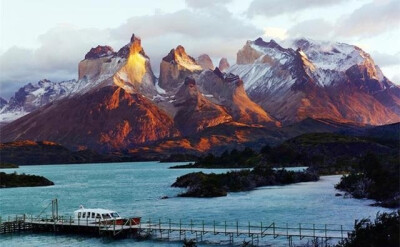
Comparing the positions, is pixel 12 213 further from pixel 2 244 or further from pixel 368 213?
pixel 368 213

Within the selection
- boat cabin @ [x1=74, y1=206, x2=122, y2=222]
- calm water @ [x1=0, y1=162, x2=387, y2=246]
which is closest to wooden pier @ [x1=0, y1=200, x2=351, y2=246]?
boat cabin @ [x1=74, y1=206, x2=122, y2=222]

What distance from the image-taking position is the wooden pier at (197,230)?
8288 cm

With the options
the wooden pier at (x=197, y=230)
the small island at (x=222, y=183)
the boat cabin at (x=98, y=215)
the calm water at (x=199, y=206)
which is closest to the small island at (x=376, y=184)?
the calm water at (x=199, y=206)

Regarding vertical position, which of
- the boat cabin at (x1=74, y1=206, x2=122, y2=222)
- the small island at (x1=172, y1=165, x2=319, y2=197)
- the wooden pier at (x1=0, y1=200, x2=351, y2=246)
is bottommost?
the wooden pier at (x1=0, y1=200, x2=351, y2=246)

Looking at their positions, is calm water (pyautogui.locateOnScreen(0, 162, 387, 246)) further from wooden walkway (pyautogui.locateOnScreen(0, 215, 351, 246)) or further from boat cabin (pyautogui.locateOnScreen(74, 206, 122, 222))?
boat cabin (pyautogui.locateOnScreen(74, 206, 122, 222))

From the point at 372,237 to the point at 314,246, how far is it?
1886cm

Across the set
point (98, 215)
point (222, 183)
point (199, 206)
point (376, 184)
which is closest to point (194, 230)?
point (98, 215)

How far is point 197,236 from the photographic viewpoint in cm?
9025

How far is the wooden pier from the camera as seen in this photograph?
82875 mm

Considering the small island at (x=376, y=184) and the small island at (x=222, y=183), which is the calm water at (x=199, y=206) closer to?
the small island at (x=376, y=184)

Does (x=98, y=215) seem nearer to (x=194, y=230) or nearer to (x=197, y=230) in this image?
(x=194, y=230)

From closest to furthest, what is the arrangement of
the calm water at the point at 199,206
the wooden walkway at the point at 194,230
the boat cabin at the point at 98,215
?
the wooden walkway at the point at 194,230
the boat cabin at the point at 98,215
the calm water at the point at 199,206

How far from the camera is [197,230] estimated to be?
287ft

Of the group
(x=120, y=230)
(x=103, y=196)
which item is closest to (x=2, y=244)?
(x=120, y=230)
